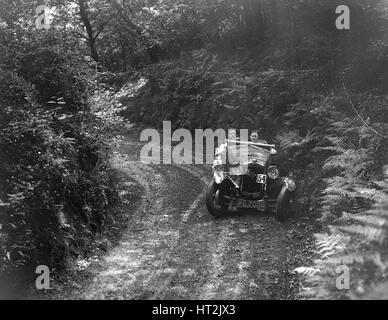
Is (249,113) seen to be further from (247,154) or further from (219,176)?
(219,176)

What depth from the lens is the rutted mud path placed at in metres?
7.25

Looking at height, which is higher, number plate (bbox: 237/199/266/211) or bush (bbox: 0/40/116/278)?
bush (bbox: 0/40/116/278)

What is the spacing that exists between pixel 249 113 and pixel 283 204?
699 centimetres

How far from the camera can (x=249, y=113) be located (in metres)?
16.5

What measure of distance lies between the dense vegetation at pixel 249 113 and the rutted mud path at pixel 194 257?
2.65 feet

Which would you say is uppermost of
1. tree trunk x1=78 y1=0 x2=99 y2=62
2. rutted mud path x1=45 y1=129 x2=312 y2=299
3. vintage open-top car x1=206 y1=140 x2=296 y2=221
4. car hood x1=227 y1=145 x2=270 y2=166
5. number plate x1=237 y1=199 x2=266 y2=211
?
tree trunk x1=78 y1=0 x2=99 y2=62

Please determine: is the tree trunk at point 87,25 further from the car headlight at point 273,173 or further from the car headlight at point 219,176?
the car headlight at point 273,173

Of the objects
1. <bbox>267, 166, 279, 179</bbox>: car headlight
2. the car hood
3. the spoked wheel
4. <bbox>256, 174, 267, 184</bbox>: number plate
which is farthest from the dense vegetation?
the spoked wheel

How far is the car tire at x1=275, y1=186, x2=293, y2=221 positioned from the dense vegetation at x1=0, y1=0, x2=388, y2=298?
47 cm

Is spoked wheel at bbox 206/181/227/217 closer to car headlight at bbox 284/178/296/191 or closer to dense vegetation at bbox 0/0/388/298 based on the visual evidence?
car headlight at bbox 284/178/296/191

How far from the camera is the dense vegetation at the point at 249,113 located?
7.44 m

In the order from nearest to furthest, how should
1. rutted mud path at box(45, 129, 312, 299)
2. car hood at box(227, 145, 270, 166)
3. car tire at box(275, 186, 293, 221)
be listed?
1. rutted mud path at box(45, 129, 312, 299)
2. car tire at box(275, 186, 293, 221)
3. car hood at box(227, 145, 270, 166)

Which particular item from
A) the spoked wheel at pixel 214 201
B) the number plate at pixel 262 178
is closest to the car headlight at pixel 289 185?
the number plate at pixel 262 178
